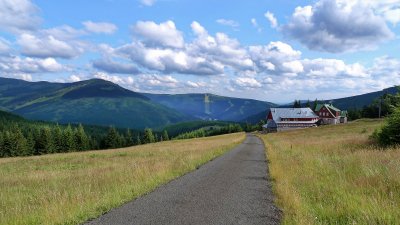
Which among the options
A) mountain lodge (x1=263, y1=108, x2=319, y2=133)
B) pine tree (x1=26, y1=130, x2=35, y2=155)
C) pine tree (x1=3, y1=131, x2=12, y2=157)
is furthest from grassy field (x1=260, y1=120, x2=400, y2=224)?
mountain lodge (x1=263, y1=108, x2=319, y2=133)

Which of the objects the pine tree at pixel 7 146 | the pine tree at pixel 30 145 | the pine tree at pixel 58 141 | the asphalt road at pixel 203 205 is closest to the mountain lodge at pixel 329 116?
the pine tree at pixel 58 141

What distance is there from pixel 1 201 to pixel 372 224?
12.0m

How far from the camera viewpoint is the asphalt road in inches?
342

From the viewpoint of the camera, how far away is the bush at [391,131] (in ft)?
73.9

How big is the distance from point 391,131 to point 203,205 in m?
18.3

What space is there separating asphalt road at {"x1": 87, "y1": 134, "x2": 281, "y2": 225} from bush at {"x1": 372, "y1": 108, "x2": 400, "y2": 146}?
12322mm

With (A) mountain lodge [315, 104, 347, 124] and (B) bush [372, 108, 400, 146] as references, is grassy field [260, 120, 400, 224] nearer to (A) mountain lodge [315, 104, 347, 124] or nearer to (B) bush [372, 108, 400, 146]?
(B) bush [372, 108, 400, 146]

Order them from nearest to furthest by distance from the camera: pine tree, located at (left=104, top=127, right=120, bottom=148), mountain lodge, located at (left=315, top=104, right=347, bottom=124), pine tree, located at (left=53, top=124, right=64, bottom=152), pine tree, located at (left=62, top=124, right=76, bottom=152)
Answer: pine tree, located at (left=53, top=124, right=64, bottom=152) < pine tree, located at (left=62, top=124, right=76, bottom=152) < pine tree, located at (left=104, top=127, right=120, bottom=148) < mountain lodge, located at (left=315, top=104, right=347, bottom=124)

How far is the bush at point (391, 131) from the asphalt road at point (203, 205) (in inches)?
485

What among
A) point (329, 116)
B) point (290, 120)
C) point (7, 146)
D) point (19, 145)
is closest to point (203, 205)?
point (19, 145)

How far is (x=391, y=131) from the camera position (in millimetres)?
23484

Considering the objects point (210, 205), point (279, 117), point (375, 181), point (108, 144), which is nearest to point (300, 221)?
point (210, 205)

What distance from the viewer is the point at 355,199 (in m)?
9.56

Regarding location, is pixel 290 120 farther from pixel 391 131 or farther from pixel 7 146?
pixel 391 131
